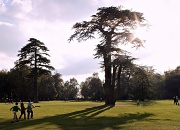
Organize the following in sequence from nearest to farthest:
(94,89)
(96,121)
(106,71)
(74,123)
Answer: (74,123)
(96,121)
(106,71)
(94,89)

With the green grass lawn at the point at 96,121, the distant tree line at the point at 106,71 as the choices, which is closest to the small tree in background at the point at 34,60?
the distant tree line at the point at 106,71

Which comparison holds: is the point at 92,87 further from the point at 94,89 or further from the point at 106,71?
the point at 106,71

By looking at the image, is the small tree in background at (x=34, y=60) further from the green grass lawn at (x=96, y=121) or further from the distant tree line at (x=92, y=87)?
the green grass lawn at (x=96, y=121)

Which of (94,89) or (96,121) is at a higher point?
(94,89)

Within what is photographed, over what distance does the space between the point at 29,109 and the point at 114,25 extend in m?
25.0

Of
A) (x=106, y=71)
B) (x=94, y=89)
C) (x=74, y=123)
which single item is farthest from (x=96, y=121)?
(x=94, y=89)

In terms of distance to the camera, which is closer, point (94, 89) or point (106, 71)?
point (106, 71)

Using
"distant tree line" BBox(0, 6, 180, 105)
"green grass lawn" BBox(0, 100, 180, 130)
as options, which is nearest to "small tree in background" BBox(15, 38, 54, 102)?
"distant tree line" BBox(0, 6, 180, 105)

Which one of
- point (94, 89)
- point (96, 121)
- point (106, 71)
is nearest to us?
point (96, 121)

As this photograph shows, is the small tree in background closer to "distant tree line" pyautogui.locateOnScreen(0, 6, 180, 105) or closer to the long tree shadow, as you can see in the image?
"distant tree line" pyautogui.locateOnScreen(0, 6, 180, 105)

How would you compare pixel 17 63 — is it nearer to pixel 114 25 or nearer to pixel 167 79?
pixel 114 25

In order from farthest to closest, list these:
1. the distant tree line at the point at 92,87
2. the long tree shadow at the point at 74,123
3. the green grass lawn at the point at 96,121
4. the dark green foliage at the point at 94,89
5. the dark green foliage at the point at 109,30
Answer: the dark green foliage at the point at 94,89
the distant tree line at the point at 92,87
the dark green foliage at the point at 109,30
the long tree shadow at the point at 74,123
the green grass lawn at the point at 96,121

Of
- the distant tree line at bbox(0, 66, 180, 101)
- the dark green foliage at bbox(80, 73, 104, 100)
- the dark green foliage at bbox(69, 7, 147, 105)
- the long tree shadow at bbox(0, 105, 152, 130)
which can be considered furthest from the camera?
the dark green foliage at bbox(80, 73, 104, 100)

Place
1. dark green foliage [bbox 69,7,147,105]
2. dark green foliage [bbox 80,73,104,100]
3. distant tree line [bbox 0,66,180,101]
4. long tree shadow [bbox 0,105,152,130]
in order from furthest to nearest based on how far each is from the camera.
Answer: dark green foliage [bbox 80,73,104,100] → distant tree line [bbox 0,66,180,101] → dark green foliage [bbox 69,7,147,105] → long tree shadow [bbox 0,105,152,130]
